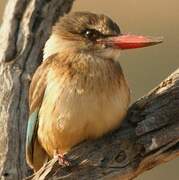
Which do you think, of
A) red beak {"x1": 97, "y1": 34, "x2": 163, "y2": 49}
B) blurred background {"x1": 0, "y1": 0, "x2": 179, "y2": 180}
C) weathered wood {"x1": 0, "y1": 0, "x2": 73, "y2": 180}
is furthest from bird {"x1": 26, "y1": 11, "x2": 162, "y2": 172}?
blurred background {"x1": 0, "y1": 0, "x2": 179, "y2": 180}

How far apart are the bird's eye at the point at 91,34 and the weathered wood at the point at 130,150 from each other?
1.47 feet

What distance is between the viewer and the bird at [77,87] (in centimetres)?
579

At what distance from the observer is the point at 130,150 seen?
5848mm

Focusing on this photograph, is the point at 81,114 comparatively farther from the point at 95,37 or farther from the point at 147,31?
the point at 147,31

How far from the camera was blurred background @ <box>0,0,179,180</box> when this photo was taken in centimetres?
889

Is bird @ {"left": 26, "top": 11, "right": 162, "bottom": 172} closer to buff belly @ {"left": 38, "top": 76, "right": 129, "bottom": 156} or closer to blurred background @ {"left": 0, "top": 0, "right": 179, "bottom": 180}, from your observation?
buff belly @ {"left": 38, "top": 76, "right": 129, "bottom": 156}

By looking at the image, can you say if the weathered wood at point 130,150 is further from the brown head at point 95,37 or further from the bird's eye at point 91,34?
the bird's eye at point 91,34

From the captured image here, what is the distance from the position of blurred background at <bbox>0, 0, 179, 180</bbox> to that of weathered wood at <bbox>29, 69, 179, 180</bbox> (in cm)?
254

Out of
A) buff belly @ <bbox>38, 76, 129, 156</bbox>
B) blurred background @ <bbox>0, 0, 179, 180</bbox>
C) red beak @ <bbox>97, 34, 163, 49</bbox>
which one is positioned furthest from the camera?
blurred background @ <bbox>0, 0, 179, 180</bbox>

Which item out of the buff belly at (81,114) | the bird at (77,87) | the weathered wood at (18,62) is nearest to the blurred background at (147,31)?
the weathered wood at (18,62)

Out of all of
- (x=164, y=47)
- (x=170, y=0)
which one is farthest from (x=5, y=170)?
(x=170, y=0)

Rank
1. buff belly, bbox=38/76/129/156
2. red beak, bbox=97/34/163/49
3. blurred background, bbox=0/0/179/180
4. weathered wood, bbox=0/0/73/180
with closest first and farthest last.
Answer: buff belly, bbox=38/76/129/156 < red beak, bbox=97/34/163/49 < weathered wood, bbox=0/0/73/180 < blurred background, bbox=0/0/179/180

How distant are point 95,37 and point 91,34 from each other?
1.1 inches

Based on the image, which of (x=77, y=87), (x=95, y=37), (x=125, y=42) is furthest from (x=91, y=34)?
(x=77, y=87)
